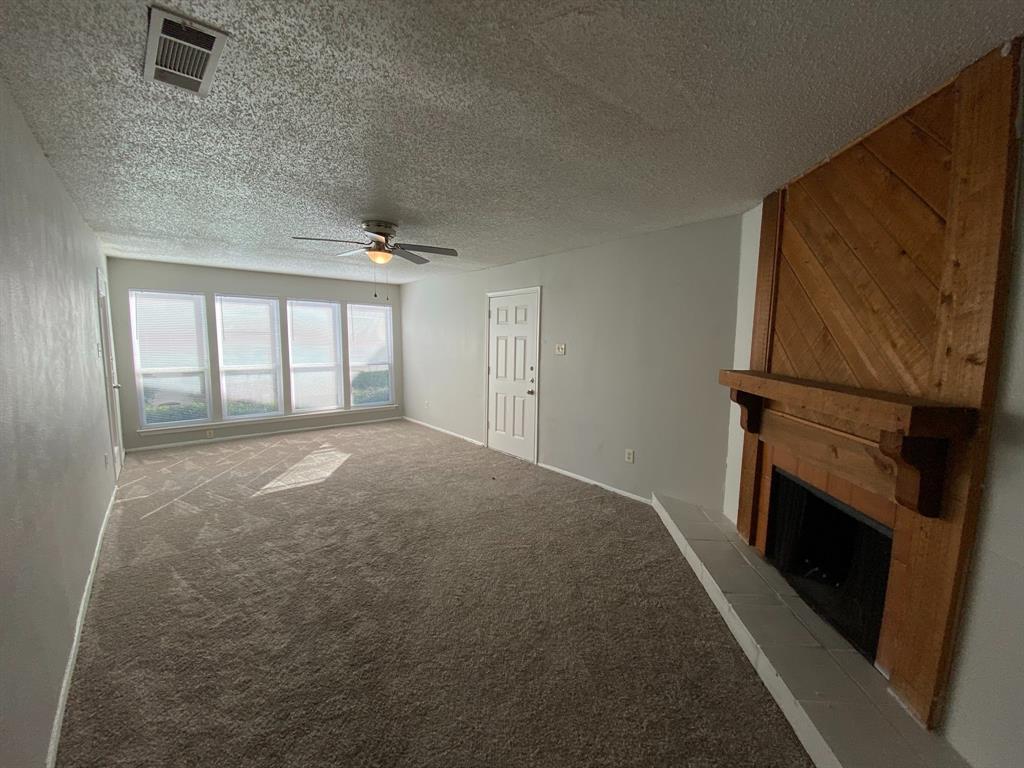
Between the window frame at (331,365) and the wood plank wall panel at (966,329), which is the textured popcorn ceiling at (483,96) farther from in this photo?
the window frame at (331,365)

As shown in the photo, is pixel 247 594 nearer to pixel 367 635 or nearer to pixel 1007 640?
pixel 367 635

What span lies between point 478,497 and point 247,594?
1.87m

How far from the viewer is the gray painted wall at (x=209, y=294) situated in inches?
186

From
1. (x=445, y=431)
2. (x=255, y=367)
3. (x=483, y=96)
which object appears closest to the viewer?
(x=483, y=96)

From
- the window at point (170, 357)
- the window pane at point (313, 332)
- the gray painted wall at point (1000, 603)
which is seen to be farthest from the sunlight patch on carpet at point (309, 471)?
the gray painted wall at point (1000, 603)

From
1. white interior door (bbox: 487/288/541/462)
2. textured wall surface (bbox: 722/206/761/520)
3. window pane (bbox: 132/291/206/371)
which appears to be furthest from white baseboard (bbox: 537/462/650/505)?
window pane (bbox: 132/291/206/371)

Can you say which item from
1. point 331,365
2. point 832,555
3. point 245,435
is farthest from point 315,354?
point 832,555

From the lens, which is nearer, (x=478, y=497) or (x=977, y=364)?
(x=977, y=364)

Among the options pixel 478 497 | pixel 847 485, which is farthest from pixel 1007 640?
pixel 478 497

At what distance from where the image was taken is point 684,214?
9.37 ft

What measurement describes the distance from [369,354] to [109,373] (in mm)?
3217

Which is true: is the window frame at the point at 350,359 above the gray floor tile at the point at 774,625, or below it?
above

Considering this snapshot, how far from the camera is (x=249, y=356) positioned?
564 cm

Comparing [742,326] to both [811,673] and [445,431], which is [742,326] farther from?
[445,431]
